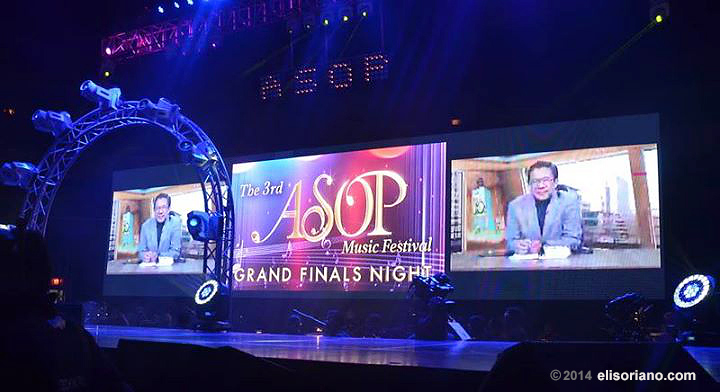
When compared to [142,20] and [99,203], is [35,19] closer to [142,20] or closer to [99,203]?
[142,20]

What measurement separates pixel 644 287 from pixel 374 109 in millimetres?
4206

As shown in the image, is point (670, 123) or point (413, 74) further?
point (413, 74)

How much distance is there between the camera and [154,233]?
1066 centimetres

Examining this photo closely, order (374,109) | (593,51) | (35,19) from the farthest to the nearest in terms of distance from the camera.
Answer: (374,109)
(35,19)
(593,51)

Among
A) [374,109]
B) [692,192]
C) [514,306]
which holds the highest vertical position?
[374,109]

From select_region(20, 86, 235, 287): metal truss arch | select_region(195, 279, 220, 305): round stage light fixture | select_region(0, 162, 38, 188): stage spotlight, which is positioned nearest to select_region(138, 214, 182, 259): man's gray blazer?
select_region(20, 86, 235, 287): metal truss arch

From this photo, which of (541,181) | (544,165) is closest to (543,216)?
(541,181)

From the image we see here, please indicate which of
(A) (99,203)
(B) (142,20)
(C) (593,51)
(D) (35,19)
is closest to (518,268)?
(C) (593,51)

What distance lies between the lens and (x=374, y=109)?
9.24 metres

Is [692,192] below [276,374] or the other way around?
the other way around

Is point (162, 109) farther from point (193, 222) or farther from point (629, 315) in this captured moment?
point (629, 315)

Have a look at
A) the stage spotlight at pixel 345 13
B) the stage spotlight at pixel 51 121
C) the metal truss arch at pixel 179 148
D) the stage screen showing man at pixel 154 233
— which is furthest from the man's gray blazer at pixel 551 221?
the stage spotlight at pixel 51 121

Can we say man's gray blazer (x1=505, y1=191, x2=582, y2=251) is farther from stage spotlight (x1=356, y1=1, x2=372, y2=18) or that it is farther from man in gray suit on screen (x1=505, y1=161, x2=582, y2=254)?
stage spotlight (x1=356, y1=1, x2=372, y2=18)

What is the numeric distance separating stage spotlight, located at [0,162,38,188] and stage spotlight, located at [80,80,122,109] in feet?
3.86
